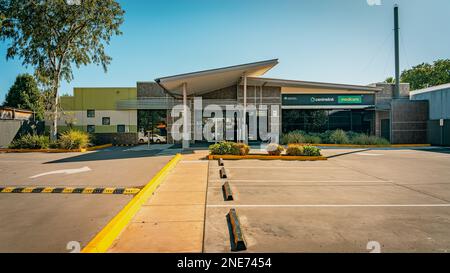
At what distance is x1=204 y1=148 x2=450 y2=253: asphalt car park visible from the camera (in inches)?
166

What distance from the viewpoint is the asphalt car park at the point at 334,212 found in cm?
421

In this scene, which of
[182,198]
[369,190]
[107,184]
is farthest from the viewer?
[107,184]

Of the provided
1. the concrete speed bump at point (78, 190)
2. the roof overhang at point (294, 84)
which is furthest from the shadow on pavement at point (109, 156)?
the roof overhang at point (294, 84)

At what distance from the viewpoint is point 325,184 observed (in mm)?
8633

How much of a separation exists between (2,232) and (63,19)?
2371 centimetres

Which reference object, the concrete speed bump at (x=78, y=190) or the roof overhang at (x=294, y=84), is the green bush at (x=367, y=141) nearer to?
the roof overhang at (x=294, y=84)

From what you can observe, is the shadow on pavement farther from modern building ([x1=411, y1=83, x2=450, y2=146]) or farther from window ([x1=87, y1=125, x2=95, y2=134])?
modern building ([x1=411, y1=83, x2=450, y2=146])

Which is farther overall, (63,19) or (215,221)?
(63,19)

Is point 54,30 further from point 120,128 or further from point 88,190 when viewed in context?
point 88,190

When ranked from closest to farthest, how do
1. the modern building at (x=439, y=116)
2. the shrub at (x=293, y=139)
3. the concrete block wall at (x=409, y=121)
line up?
1. the modern building at (x=439, y=116)
2. the shrub at (x=293, y=139)
3. the concrete block wall at (x=409, y=121)

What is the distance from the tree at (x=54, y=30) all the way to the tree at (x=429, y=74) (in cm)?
6628

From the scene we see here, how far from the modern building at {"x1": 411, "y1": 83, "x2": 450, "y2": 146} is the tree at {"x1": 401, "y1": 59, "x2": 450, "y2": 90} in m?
44.4

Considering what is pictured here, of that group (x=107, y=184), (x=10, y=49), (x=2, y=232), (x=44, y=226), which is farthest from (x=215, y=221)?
(x=10, y=49)
